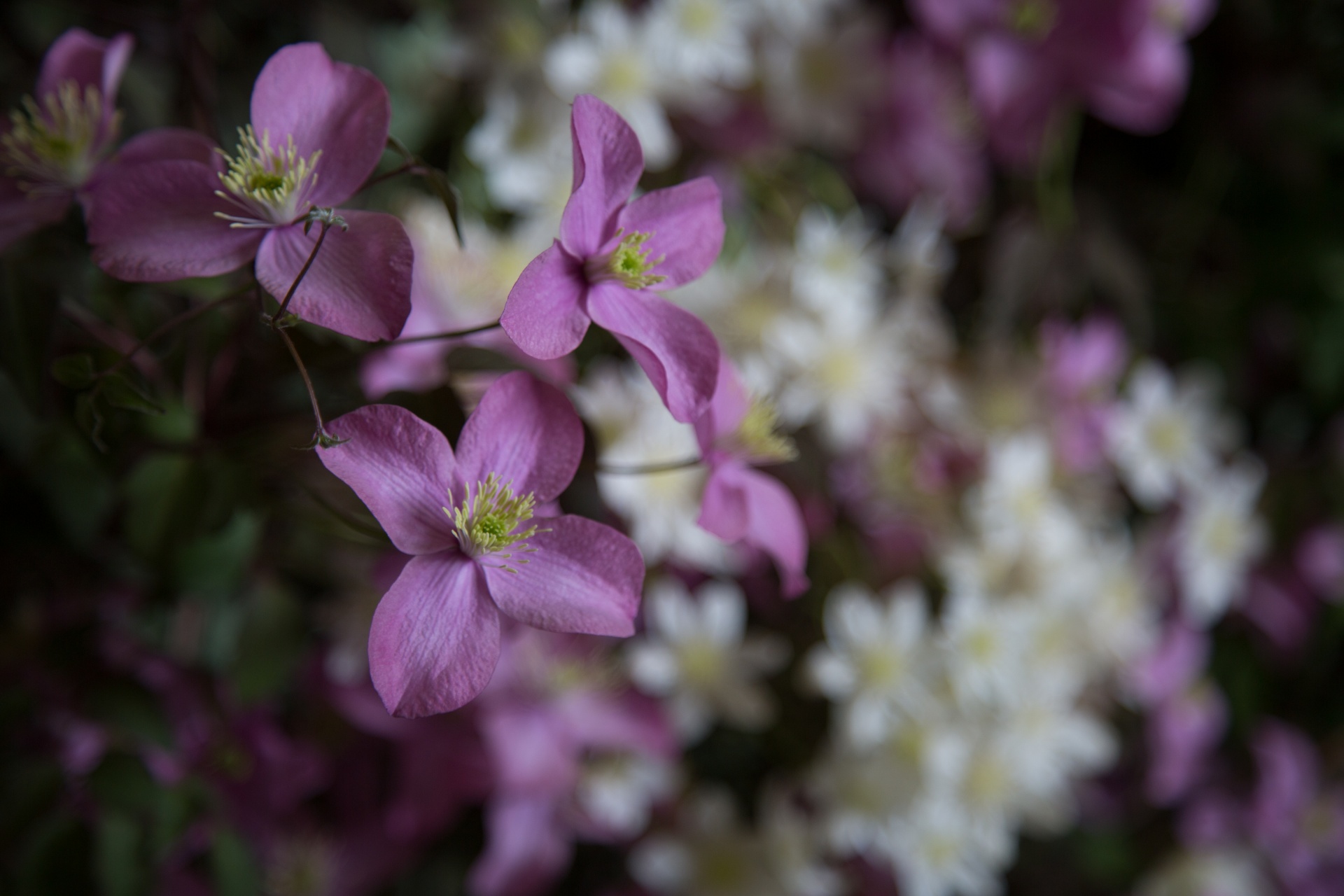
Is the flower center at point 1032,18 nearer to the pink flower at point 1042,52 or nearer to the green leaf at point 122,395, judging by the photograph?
the pink flower at point 1042,52

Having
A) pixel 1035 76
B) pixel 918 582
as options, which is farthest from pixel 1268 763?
pixel 1035 76

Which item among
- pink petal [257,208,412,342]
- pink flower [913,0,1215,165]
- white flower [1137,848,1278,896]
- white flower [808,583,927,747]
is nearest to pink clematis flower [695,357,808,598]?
pink petal [257,208,412,342]


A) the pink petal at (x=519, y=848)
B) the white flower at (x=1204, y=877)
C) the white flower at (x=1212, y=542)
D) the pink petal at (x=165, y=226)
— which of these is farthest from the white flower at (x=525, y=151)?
the white flower at (x=1204, y=877)

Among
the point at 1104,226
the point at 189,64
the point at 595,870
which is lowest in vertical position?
the point at 595,870

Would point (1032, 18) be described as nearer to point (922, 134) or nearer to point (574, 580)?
point (922, 134)

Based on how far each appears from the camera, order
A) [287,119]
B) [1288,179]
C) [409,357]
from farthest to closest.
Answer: [1288,179], [409,357], [287,119]

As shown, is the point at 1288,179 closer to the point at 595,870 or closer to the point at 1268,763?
the point at 1268,763
